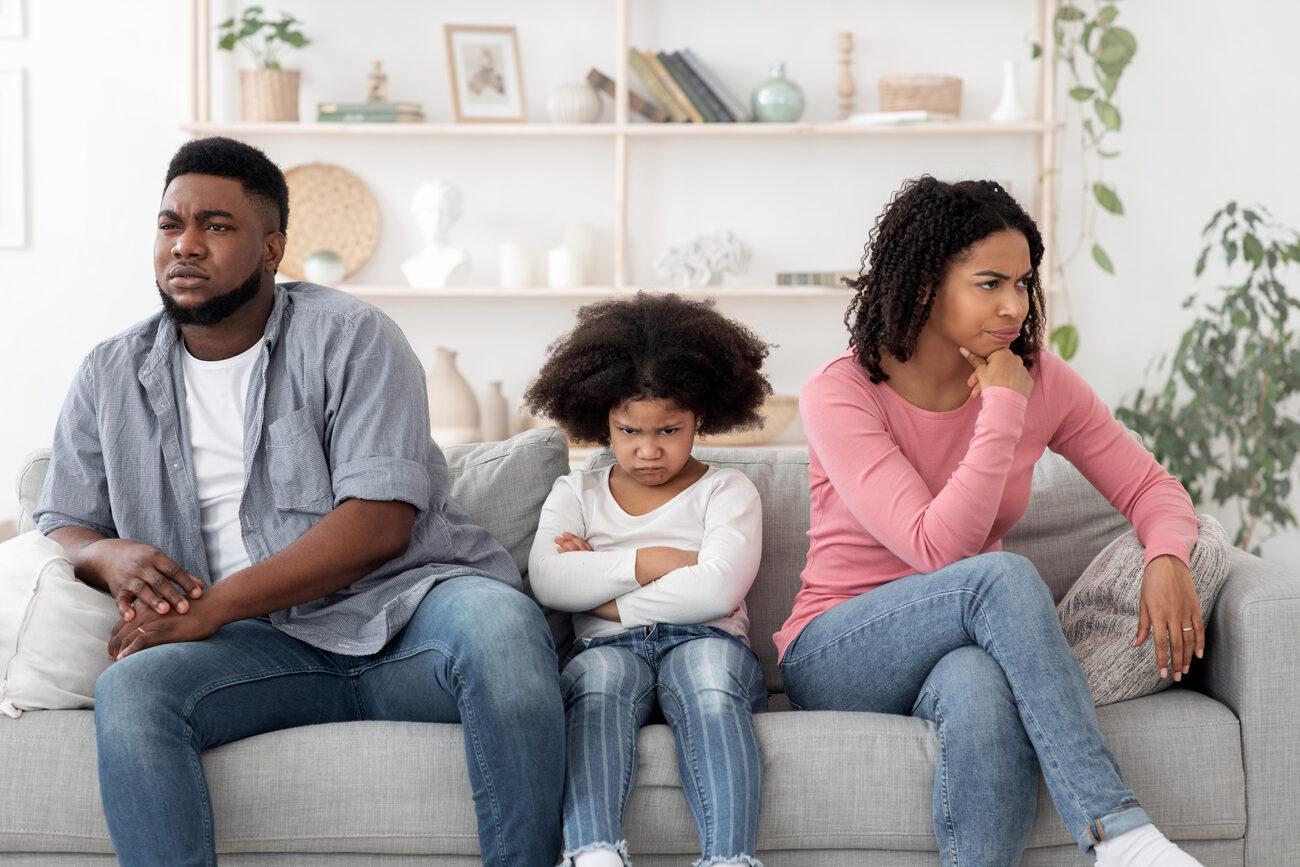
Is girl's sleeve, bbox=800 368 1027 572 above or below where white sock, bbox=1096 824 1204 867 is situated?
above

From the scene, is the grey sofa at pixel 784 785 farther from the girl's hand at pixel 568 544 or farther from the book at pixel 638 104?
the book at pixel 638 104

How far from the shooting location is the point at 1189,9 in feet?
12.1

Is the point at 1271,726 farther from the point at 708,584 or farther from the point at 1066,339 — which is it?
the point at 1066,339

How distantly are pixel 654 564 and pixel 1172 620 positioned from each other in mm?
711

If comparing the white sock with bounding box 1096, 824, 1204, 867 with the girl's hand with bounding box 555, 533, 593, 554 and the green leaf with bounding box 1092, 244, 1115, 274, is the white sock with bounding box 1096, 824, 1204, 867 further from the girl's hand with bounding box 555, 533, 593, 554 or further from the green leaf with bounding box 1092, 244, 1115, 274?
the green leaf with bounding box 1092, 244, 1115, 274

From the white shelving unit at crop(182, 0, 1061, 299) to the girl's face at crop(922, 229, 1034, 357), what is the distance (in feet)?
6.29

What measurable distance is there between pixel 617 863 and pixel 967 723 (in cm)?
45

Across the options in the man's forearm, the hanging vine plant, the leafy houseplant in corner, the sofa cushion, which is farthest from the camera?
the hanging vine plant

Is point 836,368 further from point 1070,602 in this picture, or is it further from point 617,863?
point 617,863

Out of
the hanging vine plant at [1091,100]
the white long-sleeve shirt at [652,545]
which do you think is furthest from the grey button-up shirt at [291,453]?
the hanging vine plant at [1091,100]

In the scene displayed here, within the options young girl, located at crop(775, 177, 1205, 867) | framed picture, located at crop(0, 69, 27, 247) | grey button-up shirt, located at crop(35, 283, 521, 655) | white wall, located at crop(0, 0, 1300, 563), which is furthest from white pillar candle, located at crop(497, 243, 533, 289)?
young girl, located at crop(775, 177, 1205, 867)

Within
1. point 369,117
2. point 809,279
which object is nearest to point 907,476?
point 809,279

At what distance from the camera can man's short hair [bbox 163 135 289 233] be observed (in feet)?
5.59

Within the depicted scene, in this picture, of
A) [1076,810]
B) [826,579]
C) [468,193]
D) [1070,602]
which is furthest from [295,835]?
[468,193]
